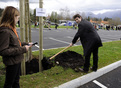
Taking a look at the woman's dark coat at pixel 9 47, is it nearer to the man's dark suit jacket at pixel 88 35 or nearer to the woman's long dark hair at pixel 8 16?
the woman's long dark hair at pixel 8 16

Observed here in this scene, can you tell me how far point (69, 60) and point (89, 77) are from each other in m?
1.13

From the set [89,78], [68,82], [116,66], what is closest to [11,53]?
[68,82]

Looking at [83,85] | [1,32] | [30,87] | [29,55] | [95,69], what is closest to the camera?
[1,32]

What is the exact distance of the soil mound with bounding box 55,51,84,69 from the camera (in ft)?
13.1

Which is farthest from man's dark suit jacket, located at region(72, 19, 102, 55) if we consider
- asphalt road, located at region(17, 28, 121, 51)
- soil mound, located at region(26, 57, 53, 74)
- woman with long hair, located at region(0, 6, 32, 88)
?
asphalt road, located at region(17, 28, 121, 51)

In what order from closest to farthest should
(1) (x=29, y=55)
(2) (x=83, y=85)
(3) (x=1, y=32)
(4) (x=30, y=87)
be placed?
(3) (x=1, y=32)
(4) (x=30, y=87)
(2) (x=83, y=85)
(1) (x=29, y=55)

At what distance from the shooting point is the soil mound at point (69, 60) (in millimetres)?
3992

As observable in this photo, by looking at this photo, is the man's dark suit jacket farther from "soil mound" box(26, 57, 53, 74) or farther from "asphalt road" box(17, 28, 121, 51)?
"asphalt road" box(17, 28, 121, 51)

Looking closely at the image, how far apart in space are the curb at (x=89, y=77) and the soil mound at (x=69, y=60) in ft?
2.12

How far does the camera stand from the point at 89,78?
3.40m

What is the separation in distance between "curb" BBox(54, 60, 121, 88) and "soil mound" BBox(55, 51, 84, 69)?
645 mm

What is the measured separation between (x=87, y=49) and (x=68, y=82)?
108 cm

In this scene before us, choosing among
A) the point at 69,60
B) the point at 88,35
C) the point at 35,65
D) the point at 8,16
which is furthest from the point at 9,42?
the point at 69,60

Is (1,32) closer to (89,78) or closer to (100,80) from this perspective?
(89,78)
